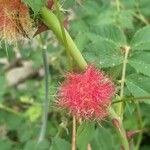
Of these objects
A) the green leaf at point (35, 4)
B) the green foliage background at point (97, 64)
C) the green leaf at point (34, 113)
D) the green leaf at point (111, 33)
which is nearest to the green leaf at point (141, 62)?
the green foliage background at point (97, 64)

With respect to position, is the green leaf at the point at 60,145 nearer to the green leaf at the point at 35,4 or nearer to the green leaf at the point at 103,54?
the green leaf at the point at 103,54

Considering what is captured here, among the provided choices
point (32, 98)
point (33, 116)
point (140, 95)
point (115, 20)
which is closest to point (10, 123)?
point (33, 116)

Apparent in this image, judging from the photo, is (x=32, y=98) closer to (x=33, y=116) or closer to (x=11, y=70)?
(x=33, y=116)

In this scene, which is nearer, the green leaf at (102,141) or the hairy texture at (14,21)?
the hairy texture at (14,21)

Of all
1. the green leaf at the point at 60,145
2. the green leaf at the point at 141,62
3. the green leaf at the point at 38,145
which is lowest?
the green leaf at the point at 38,145

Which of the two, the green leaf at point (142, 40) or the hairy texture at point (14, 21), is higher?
the hairy texture at point (14, 21)

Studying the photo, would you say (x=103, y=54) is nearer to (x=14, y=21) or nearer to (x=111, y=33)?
(x=111, y=33)

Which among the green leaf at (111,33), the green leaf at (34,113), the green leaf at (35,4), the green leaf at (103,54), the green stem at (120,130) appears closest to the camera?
the green leaf at (35,4)

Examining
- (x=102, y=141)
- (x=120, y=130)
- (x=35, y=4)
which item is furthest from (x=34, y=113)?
(x=35, y=4)
